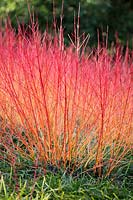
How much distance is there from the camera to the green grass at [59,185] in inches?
114

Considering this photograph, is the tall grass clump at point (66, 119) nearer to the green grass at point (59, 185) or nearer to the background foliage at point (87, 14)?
the green grass at point (59, 185)

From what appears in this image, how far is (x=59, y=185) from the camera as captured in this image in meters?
2.95

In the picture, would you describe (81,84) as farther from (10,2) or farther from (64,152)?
(10,2)

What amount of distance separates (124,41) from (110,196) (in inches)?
325

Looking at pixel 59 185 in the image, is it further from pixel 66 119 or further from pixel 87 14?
pixel 87 14

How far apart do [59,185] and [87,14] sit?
309 inches

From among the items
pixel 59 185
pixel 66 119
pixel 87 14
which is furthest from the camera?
pixel 87 14

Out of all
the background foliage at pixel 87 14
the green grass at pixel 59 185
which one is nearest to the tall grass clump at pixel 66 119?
the green grass at pixel 59 185

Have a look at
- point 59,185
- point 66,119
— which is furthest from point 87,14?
point 59,185

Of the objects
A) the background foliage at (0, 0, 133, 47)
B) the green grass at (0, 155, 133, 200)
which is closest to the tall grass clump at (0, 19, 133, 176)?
the green grass at (0, 155, 133, 200)

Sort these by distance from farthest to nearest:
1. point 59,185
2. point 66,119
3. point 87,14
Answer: point 87,14, point 66,119, point 59,185

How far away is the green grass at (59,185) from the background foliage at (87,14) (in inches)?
227

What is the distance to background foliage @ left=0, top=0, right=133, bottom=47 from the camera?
9.70 metres

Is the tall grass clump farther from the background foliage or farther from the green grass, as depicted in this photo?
the background foliage
